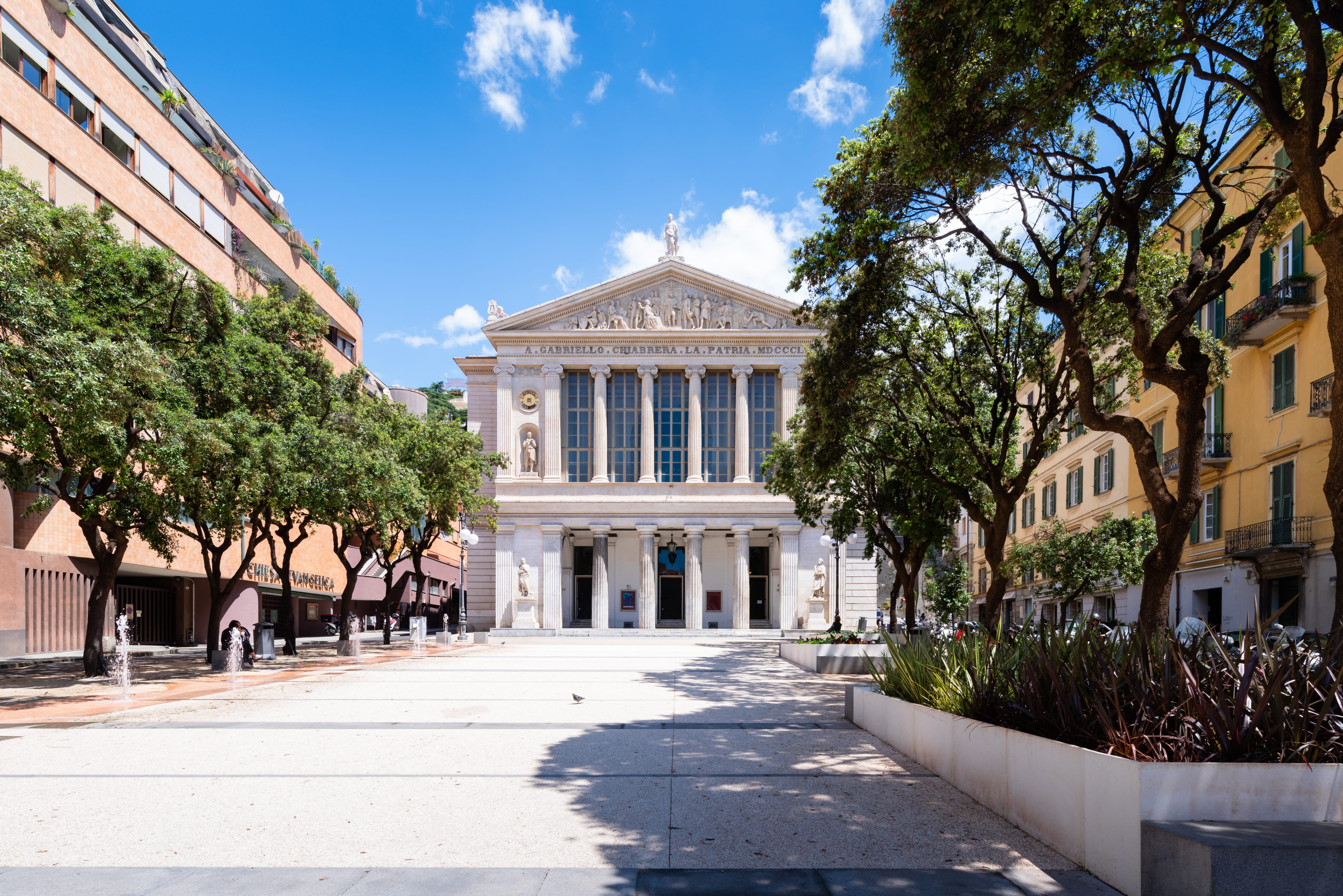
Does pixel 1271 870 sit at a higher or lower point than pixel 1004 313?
lower

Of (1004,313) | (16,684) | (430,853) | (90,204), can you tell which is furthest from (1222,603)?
(90,204)

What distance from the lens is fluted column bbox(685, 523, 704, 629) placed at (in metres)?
48.0

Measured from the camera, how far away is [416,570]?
121 feet

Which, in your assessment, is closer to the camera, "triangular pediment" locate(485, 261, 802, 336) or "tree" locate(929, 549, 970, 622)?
"triangular pediment" locate(485, 261, 802, 336)

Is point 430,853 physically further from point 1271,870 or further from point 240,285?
point 240,285

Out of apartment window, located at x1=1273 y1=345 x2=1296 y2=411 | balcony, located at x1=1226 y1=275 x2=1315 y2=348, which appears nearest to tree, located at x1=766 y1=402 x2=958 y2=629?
apartment window, located at x1=1273 y1=345 x2=1296 y2=411

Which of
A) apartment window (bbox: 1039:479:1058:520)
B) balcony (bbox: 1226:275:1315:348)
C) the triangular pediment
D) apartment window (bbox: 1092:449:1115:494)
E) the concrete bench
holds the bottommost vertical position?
the concrete bench

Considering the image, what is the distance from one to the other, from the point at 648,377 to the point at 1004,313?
2956cm

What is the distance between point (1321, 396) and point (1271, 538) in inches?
174

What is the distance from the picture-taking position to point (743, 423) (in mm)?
48531

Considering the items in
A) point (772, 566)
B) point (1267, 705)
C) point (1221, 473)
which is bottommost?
point (772, 566)

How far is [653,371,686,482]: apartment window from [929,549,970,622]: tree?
53.0 feet

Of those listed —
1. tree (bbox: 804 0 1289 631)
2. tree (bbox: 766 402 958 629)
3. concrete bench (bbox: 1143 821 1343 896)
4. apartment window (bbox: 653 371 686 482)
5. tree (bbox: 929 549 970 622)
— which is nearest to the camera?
concrete bench (bbox: 1143 821 1343 896)

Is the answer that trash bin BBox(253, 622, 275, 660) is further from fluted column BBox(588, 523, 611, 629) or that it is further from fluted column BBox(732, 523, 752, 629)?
fluted column BBox(732, 523, 752, 629)
